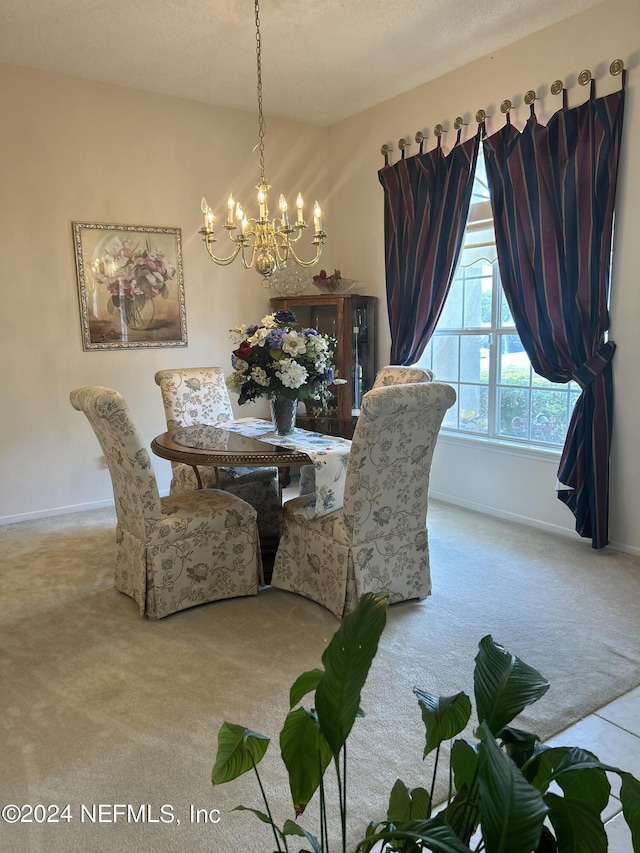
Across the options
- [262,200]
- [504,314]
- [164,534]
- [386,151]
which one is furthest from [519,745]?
[386,151]

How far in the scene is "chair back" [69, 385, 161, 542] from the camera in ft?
8.70

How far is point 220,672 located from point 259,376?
1381 mm

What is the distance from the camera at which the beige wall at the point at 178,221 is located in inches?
140

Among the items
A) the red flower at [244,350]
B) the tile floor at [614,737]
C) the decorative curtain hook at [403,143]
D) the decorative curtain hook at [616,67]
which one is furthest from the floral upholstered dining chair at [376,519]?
the decorative curtain hook at [403,143]

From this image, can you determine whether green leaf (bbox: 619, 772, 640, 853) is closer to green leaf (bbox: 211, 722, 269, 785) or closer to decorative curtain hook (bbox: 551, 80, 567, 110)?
green leaf (bbox: 211, 722, 269, 785)

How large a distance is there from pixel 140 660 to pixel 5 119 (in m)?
3.59

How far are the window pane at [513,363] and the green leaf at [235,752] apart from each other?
11.7ft

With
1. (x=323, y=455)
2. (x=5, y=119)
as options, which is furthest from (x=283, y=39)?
(x=323, y=455)

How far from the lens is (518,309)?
12.7ft

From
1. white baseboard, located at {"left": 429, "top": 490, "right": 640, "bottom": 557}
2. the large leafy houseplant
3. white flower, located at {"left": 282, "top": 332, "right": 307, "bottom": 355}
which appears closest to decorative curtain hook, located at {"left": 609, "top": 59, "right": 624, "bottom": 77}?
white flower, located at {"left": 282, "top": 332, "right": 307, "bottom": 355}

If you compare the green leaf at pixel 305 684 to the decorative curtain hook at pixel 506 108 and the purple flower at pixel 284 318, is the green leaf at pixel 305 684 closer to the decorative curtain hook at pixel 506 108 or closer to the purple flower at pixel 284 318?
the purple flower at pixel 284 318

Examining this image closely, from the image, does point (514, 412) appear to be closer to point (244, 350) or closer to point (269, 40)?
point (244, 350)

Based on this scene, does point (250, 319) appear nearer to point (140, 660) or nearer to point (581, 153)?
point (581, 153)

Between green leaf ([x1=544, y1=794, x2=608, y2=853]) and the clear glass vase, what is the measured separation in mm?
2588
